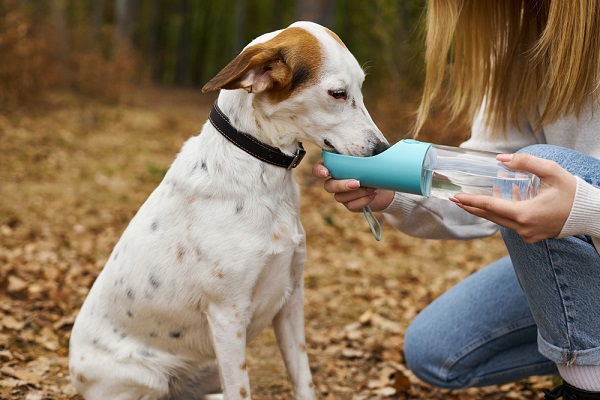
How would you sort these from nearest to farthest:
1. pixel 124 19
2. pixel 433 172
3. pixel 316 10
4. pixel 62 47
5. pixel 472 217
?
pixel 433 172
pixel 472 217
pixel 316 10
pixel 62 47
pixel 124 19

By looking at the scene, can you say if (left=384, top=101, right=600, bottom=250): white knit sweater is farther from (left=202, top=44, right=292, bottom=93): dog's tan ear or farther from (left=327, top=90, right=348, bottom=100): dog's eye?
(left=202, top=44, right=292, bottom=93): dog's tan ear

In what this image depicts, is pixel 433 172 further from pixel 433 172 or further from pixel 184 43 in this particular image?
pixel 184 43

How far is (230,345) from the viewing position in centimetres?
254

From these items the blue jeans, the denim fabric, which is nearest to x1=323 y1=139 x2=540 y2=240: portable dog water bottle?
the blue jeans

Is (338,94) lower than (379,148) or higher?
higher

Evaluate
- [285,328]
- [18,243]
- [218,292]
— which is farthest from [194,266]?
[18,243]

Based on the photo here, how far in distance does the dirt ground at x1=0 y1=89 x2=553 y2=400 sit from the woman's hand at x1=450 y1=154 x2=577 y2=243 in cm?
166

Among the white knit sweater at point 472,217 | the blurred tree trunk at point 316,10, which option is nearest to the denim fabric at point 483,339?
the white knit sweater at point 472,217

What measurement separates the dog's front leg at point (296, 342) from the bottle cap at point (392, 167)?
58 cm

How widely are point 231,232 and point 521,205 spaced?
1.04 m

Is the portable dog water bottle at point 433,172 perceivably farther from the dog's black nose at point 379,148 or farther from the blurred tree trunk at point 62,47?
the blurred tree trunk at point 62,47

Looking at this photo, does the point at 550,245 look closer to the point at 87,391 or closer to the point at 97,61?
the point at 87,391

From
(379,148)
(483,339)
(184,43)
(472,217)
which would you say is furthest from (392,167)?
(184,43)

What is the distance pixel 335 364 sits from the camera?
389 centimetres
